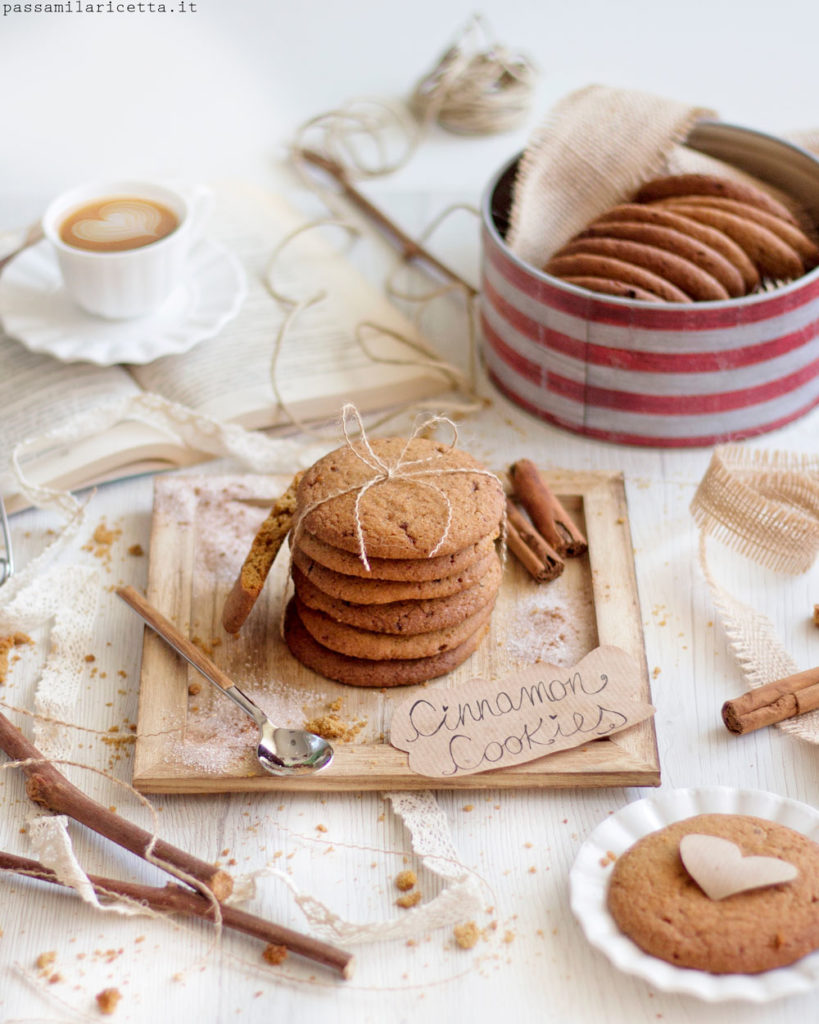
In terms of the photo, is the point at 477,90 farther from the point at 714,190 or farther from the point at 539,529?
the point at 539,529

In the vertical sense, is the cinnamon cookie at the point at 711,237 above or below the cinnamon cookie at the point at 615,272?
above

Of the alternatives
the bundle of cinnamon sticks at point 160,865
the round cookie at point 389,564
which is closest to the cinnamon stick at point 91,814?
the bundle of cinnamon sticks at point 160,865

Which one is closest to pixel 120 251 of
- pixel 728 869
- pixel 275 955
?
pixel 275 955

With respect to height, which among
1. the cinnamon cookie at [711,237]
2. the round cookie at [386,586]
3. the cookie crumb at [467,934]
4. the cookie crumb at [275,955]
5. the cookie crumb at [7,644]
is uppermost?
the cinnamon cookie at [711,237]

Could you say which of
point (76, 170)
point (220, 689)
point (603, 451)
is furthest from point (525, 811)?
point (76, 170)

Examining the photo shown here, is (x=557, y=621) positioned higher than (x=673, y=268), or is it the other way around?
(x=673, y=268)

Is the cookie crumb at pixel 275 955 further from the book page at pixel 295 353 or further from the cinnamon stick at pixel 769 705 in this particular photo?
the book page at pixel 295 353
